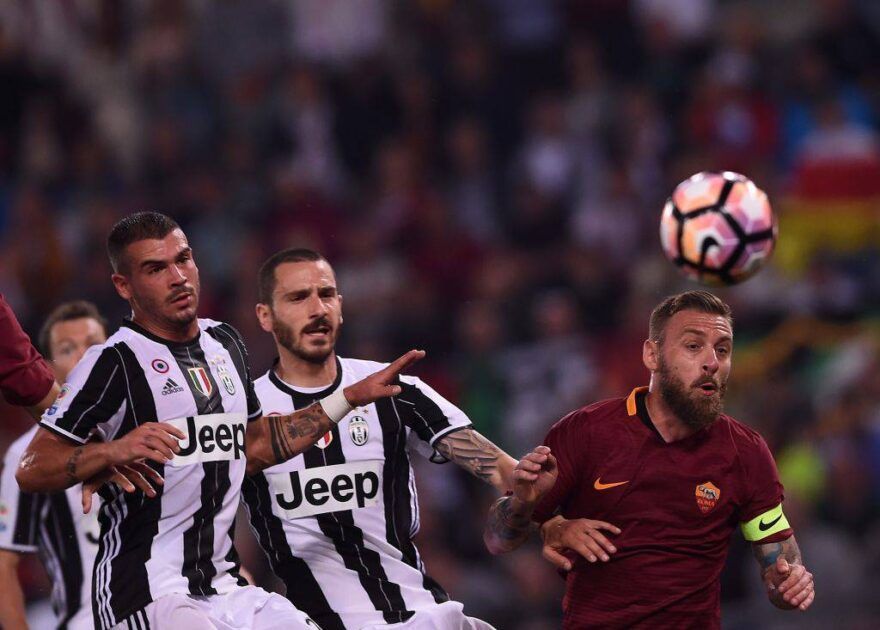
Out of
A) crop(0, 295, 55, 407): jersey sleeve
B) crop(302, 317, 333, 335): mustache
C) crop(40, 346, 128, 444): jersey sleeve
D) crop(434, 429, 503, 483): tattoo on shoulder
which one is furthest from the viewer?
crop(302, 317, 333, 335): mustache

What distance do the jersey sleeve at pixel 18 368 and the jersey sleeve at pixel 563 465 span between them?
6.26 feet

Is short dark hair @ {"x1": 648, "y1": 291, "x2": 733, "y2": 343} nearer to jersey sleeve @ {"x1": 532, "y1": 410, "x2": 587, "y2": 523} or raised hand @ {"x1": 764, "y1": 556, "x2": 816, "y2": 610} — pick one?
jersey sleeve @ {"x1": 532, "y1": 410, "x2": 587, "y2": 523}

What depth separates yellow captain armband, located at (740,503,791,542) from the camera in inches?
207

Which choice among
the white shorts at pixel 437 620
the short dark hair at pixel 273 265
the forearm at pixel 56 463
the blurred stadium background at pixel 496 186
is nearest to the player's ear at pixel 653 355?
the white shorts at pixel 437 620

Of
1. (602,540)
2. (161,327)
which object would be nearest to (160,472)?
(161,327)

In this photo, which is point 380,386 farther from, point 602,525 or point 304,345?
point 602,525

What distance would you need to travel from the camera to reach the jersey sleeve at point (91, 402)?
4754 millimetres

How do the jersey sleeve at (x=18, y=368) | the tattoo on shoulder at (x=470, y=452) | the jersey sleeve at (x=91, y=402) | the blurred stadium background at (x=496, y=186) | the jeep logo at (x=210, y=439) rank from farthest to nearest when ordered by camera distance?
1. the blurred stadium background at (x=496, y=186)
2. the tattoo on shoulder at (x=470, y=452)
3. the jersey sleeve at (x=18, y=368)
4. the jeep logo at (x=210, y=439)
5. the jersey sleeve at (x=91, y=402)

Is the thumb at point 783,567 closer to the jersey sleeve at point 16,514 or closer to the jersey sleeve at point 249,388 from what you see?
the jersey sleeve at point 249,388

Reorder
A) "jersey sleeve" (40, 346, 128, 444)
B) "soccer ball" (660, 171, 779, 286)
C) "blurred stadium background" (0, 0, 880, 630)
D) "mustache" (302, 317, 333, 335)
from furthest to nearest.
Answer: "blurred stadium background" (0, 0, 880, 630), "soccer ball" (660, 171, 779, 286), "mustache" (302, 317, 333, 335), "jersey sleeve" (40, 346, 128, 444)

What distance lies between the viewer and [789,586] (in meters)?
5.05

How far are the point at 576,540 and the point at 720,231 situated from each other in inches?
66.2

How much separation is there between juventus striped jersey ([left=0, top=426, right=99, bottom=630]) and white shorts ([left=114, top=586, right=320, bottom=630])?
4.84 feet

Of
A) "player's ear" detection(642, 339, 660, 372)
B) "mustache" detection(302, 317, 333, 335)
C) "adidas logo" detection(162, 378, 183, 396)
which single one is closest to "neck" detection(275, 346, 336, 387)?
"mustache" detection(302, 317, 333, 335)
